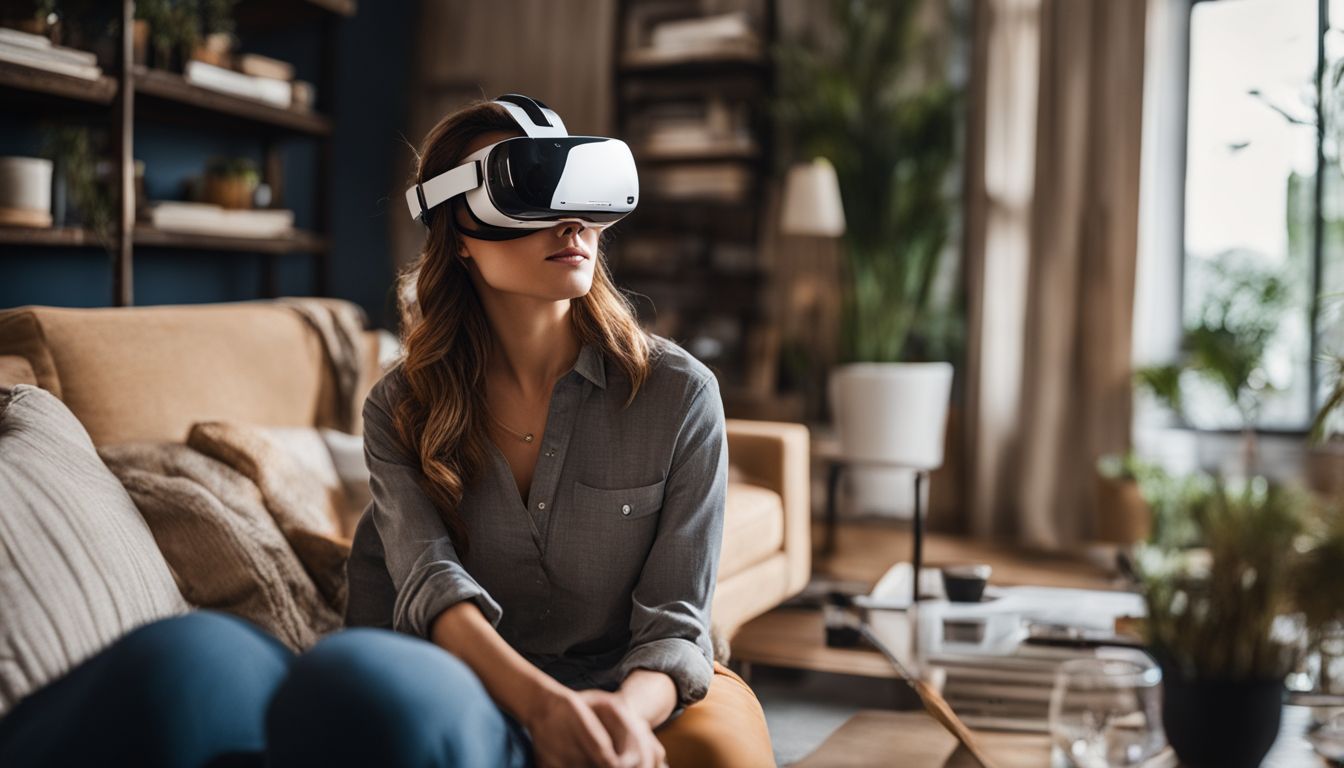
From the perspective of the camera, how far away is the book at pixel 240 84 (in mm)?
3170

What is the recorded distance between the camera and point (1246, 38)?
13.8ft

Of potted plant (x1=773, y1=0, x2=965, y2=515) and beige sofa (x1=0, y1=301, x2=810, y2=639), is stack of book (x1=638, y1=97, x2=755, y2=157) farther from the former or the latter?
beige sofa (x1=0, y1=301, x2=810, y2=639)

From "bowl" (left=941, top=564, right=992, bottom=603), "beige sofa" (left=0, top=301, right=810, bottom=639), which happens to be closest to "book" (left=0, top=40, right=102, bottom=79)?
"beige sofa" (left=0, top=301, right=810, bottom=639)

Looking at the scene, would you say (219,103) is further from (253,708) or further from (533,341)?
(253,708)

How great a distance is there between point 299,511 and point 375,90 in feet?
11.3

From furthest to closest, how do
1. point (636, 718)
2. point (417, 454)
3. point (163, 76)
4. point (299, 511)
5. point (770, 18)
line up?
point (770, 18) < point (163, 76) < point (299, 511) < point (417, 454) < point (636, 718)

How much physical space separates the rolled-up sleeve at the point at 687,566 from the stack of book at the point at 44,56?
2052 mm

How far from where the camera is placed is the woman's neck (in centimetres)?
141

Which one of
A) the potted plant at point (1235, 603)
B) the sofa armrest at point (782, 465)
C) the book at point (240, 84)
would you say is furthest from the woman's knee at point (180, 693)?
the book at point (240, 84)

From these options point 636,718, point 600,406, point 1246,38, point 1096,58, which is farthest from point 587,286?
point 1246,38

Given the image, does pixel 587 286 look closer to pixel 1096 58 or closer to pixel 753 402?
pixel 753 402

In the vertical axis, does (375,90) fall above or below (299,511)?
above

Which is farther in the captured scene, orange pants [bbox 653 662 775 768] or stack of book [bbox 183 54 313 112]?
stack of book [bbox 183 54 313 112]

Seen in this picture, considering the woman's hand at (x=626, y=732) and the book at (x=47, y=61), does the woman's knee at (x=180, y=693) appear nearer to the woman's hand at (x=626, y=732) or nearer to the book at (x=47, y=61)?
the woman's hand at (x=626, y=732)
